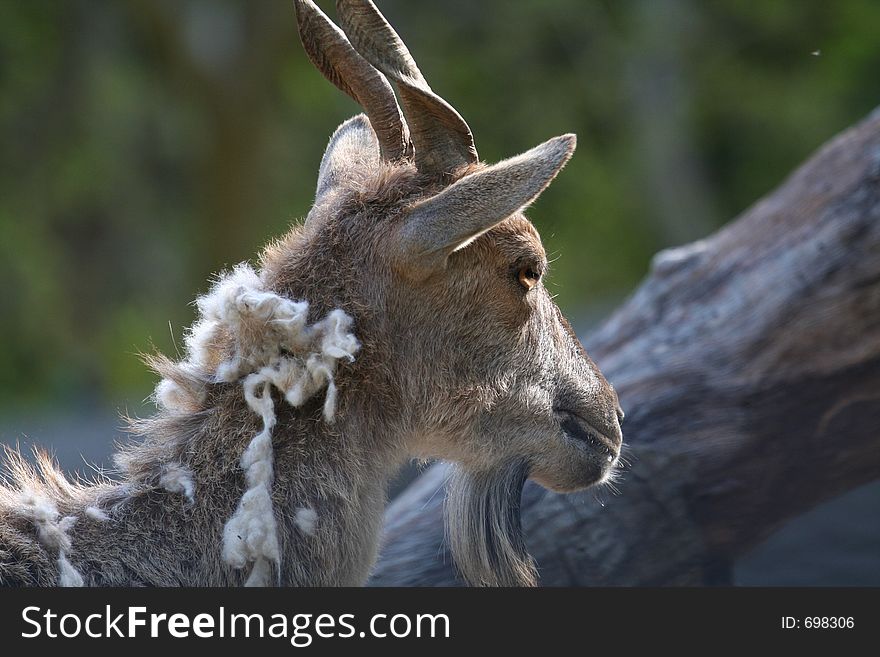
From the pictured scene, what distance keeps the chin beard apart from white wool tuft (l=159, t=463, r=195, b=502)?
99cm

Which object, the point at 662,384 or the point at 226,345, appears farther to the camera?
the point at 662,384

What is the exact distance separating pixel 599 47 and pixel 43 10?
30.6ft

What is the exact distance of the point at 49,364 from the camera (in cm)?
2139

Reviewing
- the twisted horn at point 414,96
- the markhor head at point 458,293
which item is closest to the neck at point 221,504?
the markhor head at point 458,293

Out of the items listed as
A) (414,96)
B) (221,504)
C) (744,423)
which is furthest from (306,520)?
(744,423)

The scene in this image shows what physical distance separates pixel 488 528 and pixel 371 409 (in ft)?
2.51

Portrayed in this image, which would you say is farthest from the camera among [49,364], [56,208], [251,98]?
[49,364]

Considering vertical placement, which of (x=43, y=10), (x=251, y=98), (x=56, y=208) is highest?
(x=43, y=10)

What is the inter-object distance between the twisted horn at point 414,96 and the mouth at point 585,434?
37.3 inches

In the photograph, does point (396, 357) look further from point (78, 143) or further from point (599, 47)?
point (599, 47)

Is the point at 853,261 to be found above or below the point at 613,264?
below

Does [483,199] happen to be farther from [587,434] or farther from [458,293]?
[587,434]

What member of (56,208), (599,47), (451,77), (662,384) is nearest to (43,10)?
(56,208)

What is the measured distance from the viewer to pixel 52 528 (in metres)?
3.46
